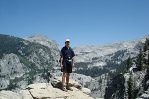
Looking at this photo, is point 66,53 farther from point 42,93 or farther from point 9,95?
point 9,95

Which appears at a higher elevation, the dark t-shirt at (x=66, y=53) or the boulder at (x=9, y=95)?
the dark t-shirt at (x=66, y=53)

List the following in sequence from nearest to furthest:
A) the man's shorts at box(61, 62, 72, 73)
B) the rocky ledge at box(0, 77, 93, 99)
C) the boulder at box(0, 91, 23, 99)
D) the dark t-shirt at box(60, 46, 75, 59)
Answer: the boulder at box(0, 91, 23, 99)
the rocky ledge at box(0, 77, 93, 99)
the man's shorts at box(61, 62, 72, 73)
the dark t-shirt at box(60, 46, 75, 59)

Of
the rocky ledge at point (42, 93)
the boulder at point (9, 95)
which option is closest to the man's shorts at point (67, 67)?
the rocky ledge at point (42, 93)

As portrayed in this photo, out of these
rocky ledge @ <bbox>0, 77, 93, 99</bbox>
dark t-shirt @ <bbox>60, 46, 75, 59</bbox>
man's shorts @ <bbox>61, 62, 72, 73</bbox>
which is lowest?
rocky ledge @ <bbox>0, 77, 93, 99</bbox>

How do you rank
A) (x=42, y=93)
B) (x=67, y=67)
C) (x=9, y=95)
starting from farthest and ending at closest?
(x=67, y=67) < (x=42, y=93) < (x=9, y=95)

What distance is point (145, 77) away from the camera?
15200 centimetres

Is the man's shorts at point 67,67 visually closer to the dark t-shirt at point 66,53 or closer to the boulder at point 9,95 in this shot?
the dark t-shirt at point 66,53

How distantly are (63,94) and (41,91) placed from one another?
6.57ft

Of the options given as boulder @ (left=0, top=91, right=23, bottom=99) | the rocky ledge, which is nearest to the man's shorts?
the rocky ledge

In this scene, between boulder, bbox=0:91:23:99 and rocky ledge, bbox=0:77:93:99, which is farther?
rocky ledge, bbox=0:77:93:99

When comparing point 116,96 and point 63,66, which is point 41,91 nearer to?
point 63,66

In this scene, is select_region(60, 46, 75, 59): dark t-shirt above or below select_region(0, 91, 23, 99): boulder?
above

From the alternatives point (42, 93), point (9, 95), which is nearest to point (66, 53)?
point (42, 93)

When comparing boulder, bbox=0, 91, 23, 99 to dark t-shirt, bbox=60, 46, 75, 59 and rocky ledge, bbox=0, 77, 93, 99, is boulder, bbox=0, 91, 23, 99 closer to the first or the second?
rocky ledge, bbox=0, 77, 93, 99
